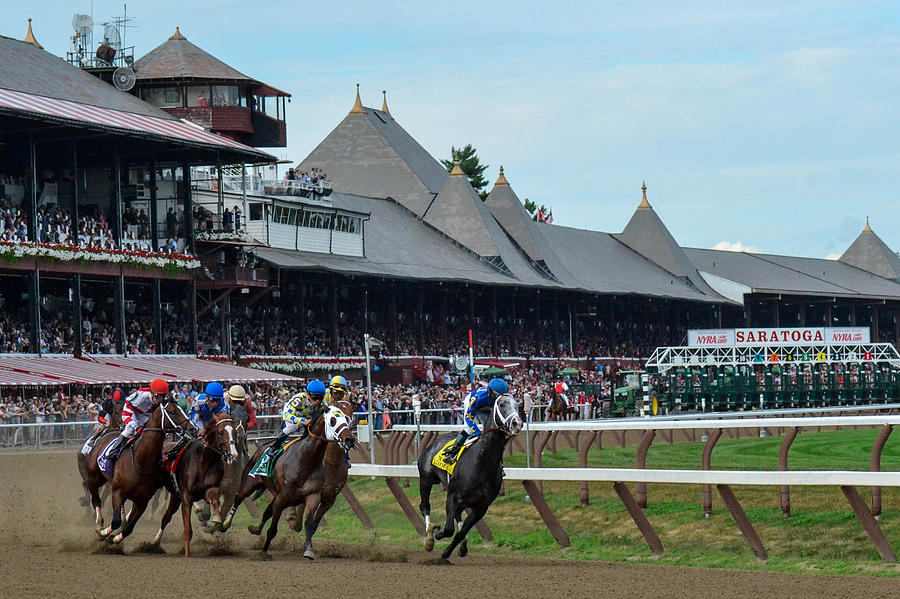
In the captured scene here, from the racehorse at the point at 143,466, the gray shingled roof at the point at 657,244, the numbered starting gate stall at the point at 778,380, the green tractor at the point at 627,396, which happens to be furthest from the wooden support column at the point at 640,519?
the gray shingled roof at the point at 657,244

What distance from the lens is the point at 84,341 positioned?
120 feet

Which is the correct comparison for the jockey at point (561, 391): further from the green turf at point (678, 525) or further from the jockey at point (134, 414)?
the jockey at point (134, 414)

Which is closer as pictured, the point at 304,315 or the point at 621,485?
the point at 621,485

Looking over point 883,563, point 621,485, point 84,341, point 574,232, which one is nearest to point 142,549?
point 621,485

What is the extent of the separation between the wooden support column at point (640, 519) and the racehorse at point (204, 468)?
3656mm

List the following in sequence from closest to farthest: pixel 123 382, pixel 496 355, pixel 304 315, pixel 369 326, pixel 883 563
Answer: pixel 883 563
pixel 123 382
pixel 304 315
pixel 369 326
pixel 496 355

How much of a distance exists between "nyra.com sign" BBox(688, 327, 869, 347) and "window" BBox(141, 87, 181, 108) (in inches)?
753

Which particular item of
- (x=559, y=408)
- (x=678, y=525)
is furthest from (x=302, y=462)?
(x=559, y=408)

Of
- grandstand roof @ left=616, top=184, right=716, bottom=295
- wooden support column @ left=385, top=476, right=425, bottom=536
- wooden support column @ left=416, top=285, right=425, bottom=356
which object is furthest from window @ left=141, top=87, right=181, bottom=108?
wooden support column @ left=385, top=476, right=425, bottom=536

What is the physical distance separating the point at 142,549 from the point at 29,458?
6.31 metres

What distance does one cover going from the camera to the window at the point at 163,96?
4878 cm

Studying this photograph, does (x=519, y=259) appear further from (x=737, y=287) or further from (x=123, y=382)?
(x=123, y=382)

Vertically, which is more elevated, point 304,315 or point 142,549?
point 304,315

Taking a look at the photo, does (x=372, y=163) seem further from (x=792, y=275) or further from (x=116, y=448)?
(x=116, y=448)
